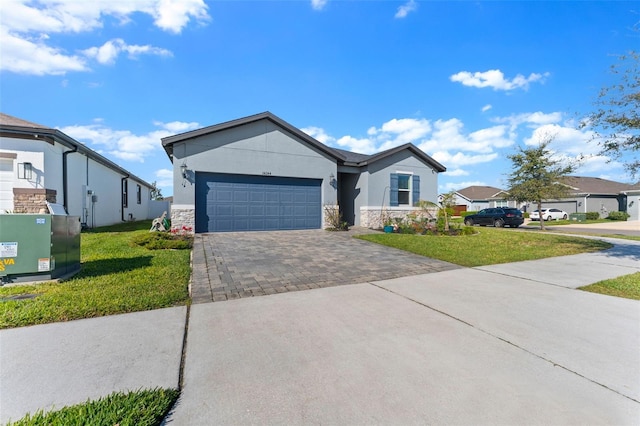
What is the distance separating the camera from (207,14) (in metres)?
8.10

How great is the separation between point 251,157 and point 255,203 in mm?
2190

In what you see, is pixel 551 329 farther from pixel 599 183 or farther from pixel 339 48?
pixel 599 183

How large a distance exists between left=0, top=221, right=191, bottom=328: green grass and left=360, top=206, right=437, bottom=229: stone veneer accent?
10925 mm

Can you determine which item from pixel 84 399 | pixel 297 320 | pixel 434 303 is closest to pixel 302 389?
pixel 297 320

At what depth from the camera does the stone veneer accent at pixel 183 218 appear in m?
11.9

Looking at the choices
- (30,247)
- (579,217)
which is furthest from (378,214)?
(579,217)

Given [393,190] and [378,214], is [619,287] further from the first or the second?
[393,190]

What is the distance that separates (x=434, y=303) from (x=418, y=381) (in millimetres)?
2125

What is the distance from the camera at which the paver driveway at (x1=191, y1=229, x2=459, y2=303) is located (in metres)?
5.07

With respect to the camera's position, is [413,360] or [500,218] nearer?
[413,360]

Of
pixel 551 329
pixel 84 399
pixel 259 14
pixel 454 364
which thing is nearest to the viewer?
pixel 84 399

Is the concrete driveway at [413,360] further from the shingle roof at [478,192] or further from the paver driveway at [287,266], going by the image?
the shingle roof at [478,192]

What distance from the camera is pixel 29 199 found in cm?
1040

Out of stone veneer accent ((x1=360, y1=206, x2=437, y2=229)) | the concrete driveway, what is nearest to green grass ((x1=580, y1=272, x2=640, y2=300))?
the concrete driveway
